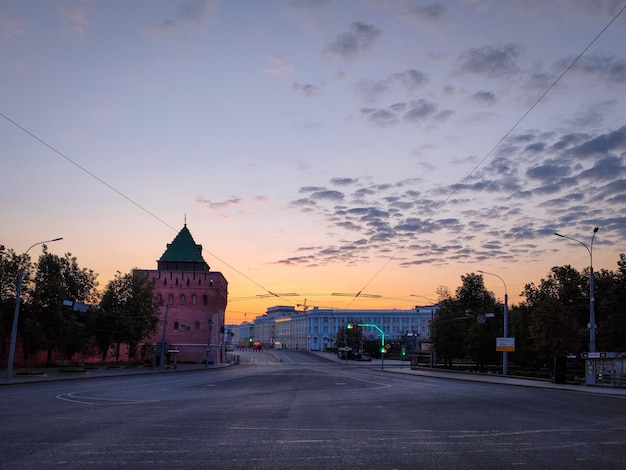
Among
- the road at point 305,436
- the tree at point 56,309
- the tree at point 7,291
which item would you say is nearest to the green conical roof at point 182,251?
the tree at point 56,309

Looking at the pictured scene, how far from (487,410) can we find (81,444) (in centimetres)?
1455

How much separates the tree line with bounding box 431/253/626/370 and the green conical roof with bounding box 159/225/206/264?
51.5 meters

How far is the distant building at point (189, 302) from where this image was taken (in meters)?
103

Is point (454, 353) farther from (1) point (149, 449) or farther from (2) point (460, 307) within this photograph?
(1) point (149, 449)

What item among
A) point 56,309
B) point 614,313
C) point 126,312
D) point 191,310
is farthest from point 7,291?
point 614,313

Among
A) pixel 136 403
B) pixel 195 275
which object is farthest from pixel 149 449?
pixel 195 275

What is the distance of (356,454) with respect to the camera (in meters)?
11.0

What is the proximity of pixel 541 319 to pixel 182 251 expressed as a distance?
3026 inches

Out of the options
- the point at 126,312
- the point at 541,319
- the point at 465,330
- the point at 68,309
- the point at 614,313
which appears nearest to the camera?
the point at 541,319

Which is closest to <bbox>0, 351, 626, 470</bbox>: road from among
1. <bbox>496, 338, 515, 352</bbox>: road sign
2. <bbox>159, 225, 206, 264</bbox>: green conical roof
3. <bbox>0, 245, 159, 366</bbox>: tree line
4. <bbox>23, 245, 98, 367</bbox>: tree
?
<bbox>0, 245, 159, 366</bbox>: tree line

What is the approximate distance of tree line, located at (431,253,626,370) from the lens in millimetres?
50250

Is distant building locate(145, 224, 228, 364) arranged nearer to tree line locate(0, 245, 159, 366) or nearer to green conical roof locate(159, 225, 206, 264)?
green conical roof locate(159, 225, 206, 264)

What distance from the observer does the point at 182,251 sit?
367 feet

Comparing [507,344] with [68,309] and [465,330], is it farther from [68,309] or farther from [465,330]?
[68,309]
